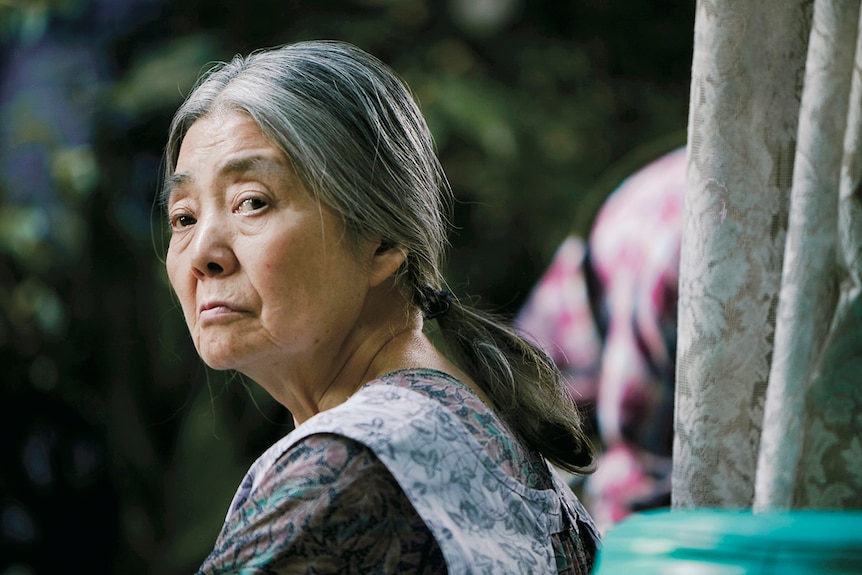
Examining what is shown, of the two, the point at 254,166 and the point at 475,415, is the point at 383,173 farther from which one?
the point at 475,415

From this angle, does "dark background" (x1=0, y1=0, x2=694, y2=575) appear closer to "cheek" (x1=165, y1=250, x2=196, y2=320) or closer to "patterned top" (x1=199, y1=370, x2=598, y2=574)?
"cheek" (x1=165, y1=250, x2=196, y2=320)

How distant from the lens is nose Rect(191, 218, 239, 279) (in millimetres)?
1689

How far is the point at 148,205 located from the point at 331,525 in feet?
11.4

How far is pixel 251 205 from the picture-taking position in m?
1.68

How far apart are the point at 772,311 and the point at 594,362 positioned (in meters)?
2.21

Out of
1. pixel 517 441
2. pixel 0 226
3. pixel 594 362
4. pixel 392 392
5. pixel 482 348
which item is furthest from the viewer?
pixel 0 226

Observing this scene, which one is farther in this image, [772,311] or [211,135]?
[211,135]

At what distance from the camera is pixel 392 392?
1.52 m

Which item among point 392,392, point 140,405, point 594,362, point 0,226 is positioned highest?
point 392,392

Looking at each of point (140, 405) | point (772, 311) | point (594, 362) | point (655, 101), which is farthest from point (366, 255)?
point (140, 405)

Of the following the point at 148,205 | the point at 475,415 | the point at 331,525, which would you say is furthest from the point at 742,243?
the point at 148,205

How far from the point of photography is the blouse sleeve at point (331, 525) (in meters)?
1.34

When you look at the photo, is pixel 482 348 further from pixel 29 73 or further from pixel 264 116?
pixel 29 73

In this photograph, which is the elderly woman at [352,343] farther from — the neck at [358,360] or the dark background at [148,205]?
the dark background at [148,205]
